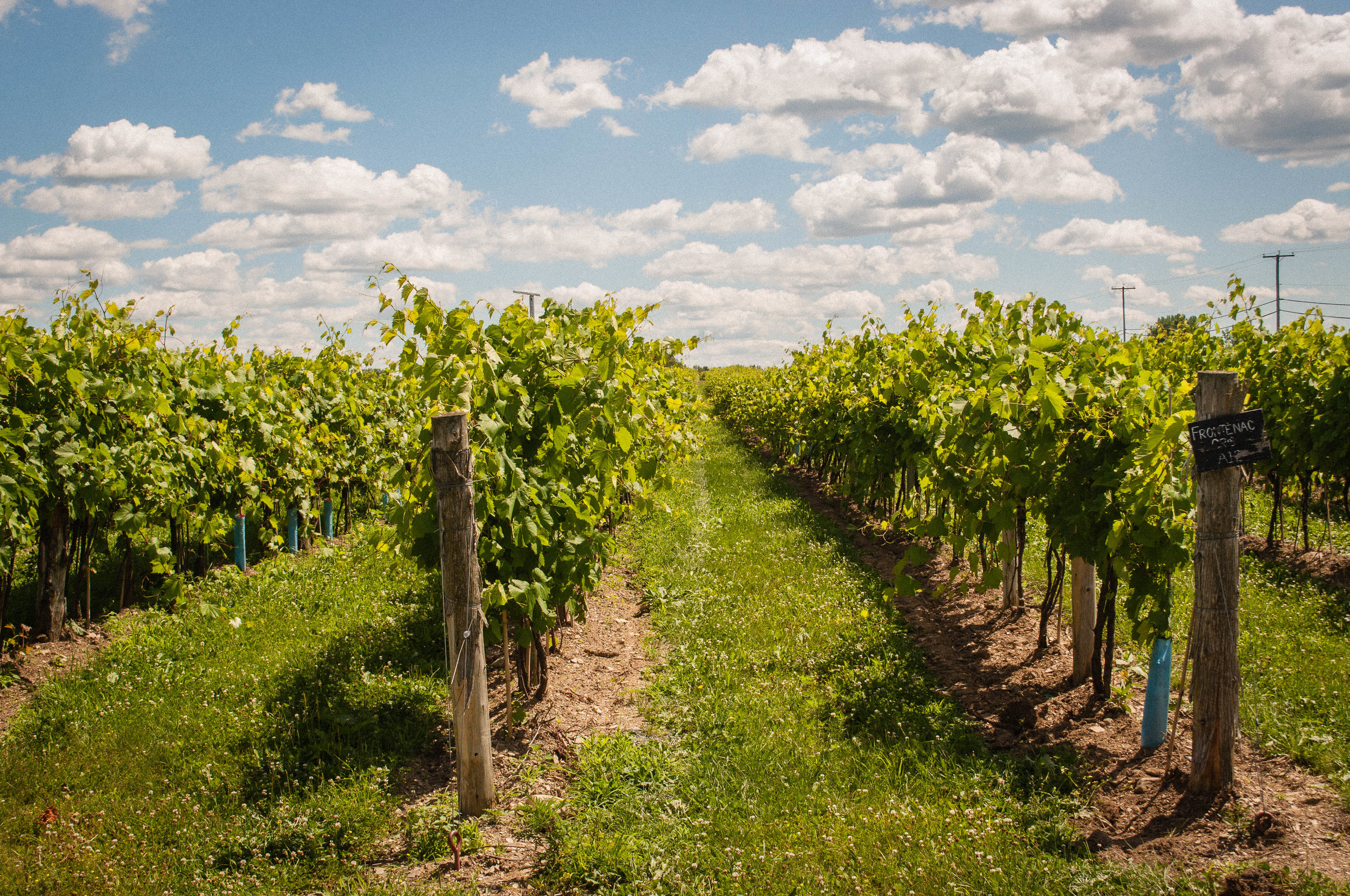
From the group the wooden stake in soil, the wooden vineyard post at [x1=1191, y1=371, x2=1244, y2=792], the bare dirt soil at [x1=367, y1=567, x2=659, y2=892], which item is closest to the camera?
the bare dirt soil at [x1=367, y1=567, x2=659, y2=892]

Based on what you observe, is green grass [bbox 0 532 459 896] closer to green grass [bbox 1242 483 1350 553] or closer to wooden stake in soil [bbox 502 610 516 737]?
wooden stake in soil [bbox 502 610 516 737]

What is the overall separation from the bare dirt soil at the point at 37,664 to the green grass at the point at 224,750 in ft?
0.56

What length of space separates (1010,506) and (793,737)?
6.44 feet

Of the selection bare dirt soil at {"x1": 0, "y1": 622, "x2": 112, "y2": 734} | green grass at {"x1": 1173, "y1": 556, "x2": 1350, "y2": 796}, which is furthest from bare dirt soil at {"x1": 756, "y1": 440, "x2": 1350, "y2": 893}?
bare dirt soil at {"x1": 0, "y1": 622, "x2": 112, "y2": 734}

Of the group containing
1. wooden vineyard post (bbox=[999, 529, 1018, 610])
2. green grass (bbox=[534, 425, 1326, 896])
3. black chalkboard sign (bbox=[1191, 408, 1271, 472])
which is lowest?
green grass (bbox=[534, 425, 1326, 896])

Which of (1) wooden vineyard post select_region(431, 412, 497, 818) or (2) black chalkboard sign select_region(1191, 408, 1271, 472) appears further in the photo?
(1) wooden vineyard post select_region(431, 412, 497, 818)

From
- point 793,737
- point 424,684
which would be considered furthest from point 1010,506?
point 424,684

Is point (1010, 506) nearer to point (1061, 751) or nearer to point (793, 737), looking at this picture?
point (1061, 751)

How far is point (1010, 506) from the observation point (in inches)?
187

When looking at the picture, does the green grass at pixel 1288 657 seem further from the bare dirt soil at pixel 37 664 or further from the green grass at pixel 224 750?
the bare dirt soil at pixel 37 664

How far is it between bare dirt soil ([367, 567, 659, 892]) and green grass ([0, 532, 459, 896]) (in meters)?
0.20

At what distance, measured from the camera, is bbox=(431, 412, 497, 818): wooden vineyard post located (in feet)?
12.3

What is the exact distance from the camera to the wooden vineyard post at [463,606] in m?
3.75

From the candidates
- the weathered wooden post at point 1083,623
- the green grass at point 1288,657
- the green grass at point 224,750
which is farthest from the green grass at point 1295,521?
the green grass at point 224,750
